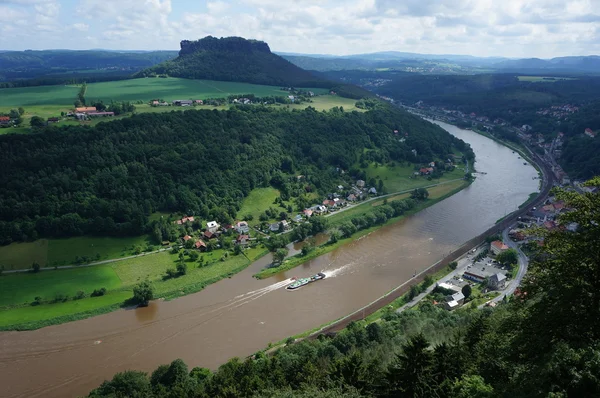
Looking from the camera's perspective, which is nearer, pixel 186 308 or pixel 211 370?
pixel 211 370

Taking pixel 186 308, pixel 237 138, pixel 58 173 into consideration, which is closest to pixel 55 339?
pixel 186 308

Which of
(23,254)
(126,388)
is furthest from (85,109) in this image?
(126,388)

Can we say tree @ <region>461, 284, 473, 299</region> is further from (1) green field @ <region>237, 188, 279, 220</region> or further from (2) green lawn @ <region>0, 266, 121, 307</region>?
(2) green lawn @ <region>0, 266, 121, 307</region>

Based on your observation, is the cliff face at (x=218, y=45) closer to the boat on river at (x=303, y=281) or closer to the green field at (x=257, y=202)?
the green field at (x=257, y=202)

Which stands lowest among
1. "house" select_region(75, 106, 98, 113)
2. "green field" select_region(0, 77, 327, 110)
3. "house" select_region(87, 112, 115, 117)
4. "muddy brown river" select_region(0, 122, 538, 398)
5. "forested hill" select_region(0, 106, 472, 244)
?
"muddy brown river" select_region(0, 122, 538, 398)

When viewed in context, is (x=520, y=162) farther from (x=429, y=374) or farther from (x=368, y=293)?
(x=429, y=374)

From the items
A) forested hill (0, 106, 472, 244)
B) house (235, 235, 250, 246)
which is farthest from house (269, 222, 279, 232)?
forested hill (0, 106, 472, 244)

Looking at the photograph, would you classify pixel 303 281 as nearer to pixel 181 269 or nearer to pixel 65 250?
pixel 181 269
